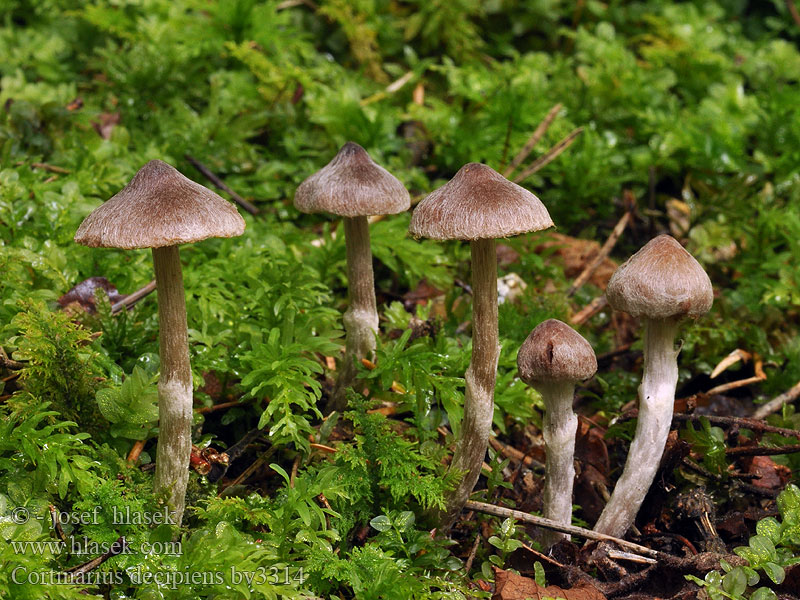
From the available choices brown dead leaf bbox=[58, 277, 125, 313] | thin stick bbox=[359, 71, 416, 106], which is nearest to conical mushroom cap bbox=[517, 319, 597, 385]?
brown dead leaf bbox=[58, 277, 125, 313]

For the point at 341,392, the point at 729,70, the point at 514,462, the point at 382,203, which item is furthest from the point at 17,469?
the point at 729,70

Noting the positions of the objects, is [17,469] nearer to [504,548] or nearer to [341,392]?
[341,392]

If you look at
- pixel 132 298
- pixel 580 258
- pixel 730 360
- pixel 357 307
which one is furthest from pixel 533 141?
pixel 132 298

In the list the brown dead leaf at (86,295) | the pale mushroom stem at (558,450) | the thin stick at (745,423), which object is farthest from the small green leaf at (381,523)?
the brown dead leaf at (86,295)

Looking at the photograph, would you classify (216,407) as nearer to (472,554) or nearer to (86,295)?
(86,295)

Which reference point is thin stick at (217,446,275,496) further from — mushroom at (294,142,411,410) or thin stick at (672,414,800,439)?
thin stick at (672,414,800,439)
